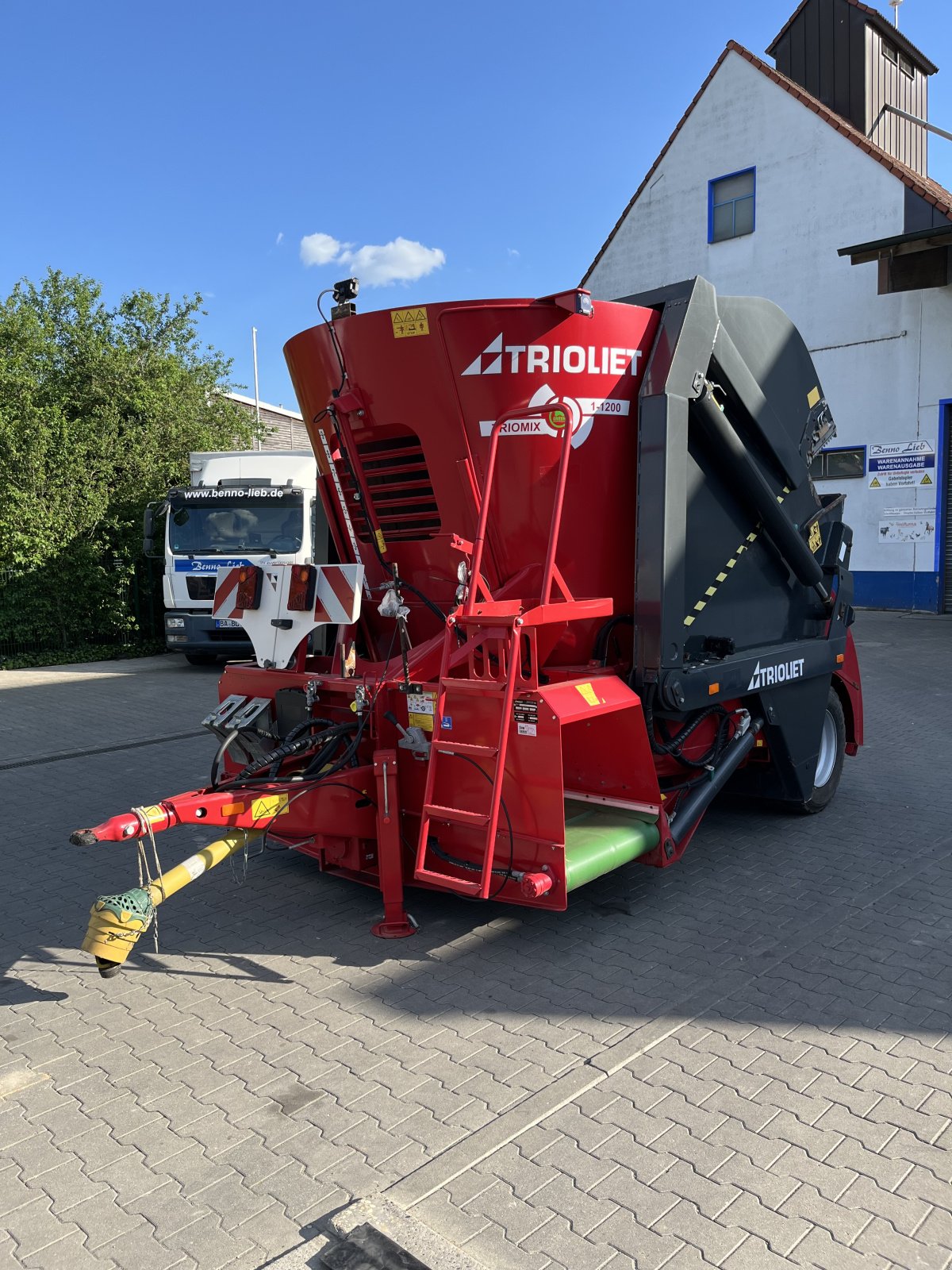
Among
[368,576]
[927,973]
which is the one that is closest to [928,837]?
[927,973]

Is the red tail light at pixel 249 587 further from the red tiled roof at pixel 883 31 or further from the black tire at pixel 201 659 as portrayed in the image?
the red tiled roof at pixel 883 31

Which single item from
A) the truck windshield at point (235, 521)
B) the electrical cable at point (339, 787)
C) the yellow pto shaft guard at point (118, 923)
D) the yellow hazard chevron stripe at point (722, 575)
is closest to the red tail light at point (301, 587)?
the electrical cable at point (339, 787)

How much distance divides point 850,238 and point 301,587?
16.8m

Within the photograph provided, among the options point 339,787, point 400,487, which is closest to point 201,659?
point 400,487

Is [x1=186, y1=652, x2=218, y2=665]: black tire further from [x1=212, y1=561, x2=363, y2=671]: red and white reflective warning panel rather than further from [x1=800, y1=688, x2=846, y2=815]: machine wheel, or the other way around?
[x1=800, y1=688, x2=846, y2=815]: machine wheel

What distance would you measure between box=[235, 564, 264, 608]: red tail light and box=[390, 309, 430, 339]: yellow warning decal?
1.40m

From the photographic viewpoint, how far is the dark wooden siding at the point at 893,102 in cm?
1914

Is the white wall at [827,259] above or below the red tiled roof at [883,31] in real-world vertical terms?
below

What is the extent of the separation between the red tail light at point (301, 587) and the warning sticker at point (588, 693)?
145 cm

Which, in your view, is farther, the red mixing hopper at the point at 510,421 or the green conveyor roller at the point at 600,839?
the red mixing hopper at the point at 510,421

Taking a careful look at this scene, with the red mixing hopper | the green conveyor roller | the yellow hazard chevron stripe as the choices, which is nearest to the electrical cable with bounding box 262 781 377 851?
the green conveyor roller

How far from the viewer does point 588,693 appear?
4.23 meters

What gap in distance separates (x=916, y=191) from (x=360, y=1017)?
18.0m

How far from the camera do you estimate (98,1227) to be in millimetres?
2604
